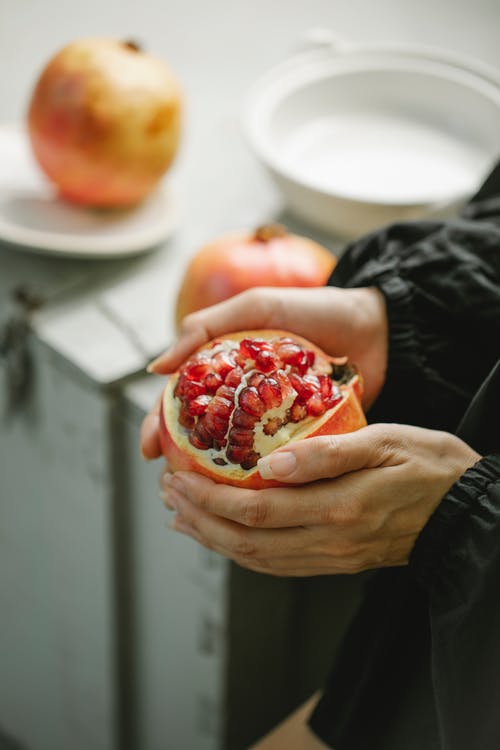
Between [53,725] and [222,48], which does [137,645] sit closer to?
[53,725]

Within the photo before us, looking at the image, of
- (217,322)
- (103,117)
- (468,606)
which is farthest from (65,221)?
(468,606)

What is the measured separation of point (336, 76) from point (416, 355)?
59 cm

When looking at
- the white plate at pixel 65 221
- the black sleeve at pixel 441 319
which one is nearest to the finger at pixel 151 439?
the black sleeve at pixel 441 319

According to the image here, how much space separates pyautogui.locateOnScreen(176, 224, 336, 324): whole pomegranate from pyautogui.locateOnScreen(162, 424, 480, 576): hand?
0.26 meters

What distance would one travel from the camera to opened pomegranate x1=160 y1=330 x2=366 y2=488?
646mm

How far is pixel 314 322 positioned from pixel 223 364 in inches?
5.0

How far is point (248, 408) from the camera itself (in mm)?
639

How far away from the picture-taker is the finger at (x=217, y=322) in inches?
29.6

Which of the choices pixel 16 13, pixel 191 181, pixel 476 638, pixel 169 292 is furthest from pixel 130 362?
pixel 16 13

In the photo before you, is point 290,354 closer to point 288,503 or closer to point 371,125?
point 288,503

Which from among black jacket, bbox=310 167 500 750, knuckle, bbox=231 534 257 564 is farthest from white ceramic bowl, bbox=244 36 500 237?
knuckle, bbox=231 534 257 564

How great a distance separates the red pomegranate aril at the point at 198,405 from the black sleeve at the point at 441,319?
207mm

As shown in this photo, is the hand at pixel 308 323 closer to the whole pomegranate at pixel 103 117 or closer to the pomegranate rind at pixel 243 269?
the pomegranate rind at pixel 243 269

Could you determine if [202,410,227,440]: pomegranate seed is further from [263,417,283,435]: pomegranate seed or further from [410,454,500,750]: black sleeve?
[410,454,500,750]: black sleeve
